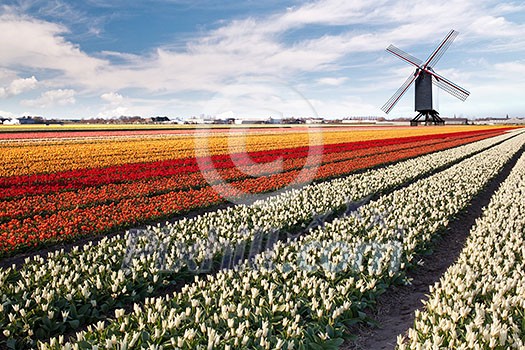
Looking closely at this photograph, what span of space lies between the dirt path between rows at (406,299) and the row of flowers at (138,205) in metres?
6.90

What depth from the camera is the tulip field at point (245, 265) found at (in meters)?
4.45

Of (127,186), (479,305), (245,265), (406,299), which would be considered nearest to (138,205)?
(127,186)

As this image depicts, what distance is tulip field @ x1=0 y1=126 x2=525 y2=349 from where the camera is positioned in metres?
4.45

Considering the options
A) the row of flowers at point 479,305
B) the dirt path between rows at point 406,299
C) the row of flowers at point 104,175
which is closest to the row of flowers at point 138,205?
the row of flowers at point 104,175

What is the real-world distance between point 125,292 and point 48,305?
110 cm

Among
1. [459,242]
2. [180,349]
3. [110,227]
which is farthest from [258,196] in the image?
[180,349]

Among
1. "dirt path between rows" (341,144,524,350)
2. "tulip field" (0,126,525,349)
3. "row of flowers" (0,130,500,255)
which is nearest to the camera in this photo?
"tulip field" (0,126,525,349)

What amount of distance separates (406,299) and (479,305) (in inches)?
65.9

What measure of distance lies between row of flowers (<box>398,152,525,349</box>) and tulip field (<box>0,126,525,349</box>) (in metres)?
0.02

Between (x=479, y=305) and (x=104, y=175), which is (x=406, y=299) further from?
(x=104, y=175)

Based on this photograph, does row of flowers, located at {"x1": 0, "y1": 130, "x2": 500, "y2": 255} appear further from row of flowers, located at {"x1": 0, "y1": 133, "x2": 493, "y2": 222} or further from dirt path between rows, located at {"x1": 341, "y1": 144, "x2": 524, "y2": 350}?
dirt path between rows, located at {"x1": 341, "y1": 144, "x2": 524, "y2": 350}

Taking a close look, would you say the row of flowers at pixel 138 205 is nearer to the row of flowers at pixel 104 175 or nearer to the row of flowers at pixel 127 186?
the row of flowers at pixel 127 186

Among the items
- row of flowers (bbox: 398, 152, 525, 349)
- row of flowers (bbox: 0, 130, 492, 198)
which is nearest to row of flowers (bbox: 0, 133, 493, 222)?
row of flowers (bbox: 0, 130, 492, 198)

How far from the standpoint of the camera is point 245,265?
6707mm
